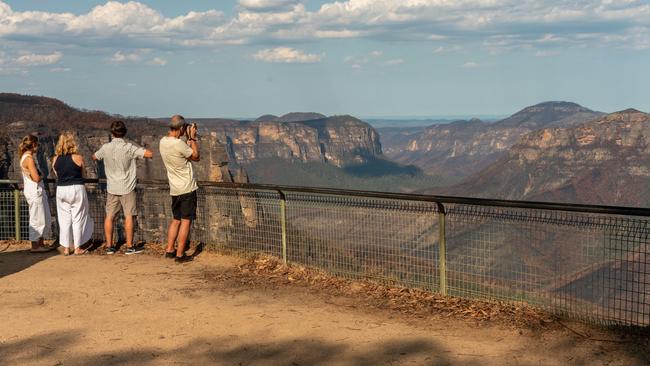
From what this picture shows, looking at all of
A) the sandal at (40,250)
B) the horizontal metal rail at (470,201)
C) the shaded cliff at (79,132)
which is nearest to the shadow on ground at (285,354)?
the horizontal metal rail at (470,201)

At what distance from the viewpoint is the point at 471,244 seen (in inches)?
367

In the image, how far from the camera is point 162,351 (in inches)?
296

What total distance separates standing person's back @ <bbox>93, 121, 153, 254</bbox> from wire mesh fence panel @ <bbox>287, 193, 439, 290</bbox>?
130 inches

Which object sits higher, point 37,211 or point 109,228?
point 37,211

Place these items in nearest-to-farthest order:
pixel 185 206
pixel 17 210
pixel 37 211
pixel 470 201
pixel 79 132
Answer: pixel 470 201 → pixel 185 206 → pixel 37 211 → pixel 17 210 → pixel 79 132

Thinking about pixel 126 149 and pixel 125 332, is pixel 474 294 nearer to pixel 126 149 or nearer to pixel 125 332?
pixel 125 332

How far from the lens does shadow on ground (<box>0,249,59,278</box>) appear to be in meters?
12.2

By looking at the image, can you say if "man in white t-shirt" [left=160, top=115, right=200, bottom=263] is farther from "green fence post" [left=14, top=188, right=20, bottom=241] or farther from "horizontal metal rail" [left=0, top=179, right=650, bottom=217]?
"green fence post" [left=14, top=188, right=20, bottom=241]

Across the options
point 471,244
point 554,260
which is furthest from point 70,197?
point 554,260

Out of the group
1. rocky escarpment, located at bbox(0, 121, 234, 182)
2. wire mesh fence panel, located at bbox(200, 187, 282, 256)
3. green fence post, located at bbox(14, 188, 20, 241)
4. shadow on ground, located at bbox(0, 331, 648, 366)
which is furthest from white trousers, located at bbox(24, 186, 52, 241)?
rocky escarpment, located at bbox(0, 121, 234, 182)

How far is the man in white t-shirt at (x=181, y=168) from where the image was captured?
37.8ft

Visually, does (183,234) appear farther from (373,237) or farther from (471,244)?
(471,244)

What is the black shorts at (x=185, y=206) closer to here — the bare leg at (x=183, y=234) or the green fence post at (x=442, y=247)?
the bare leg at (x=183, y=234)

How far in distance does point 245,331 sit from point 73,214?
243 inches
